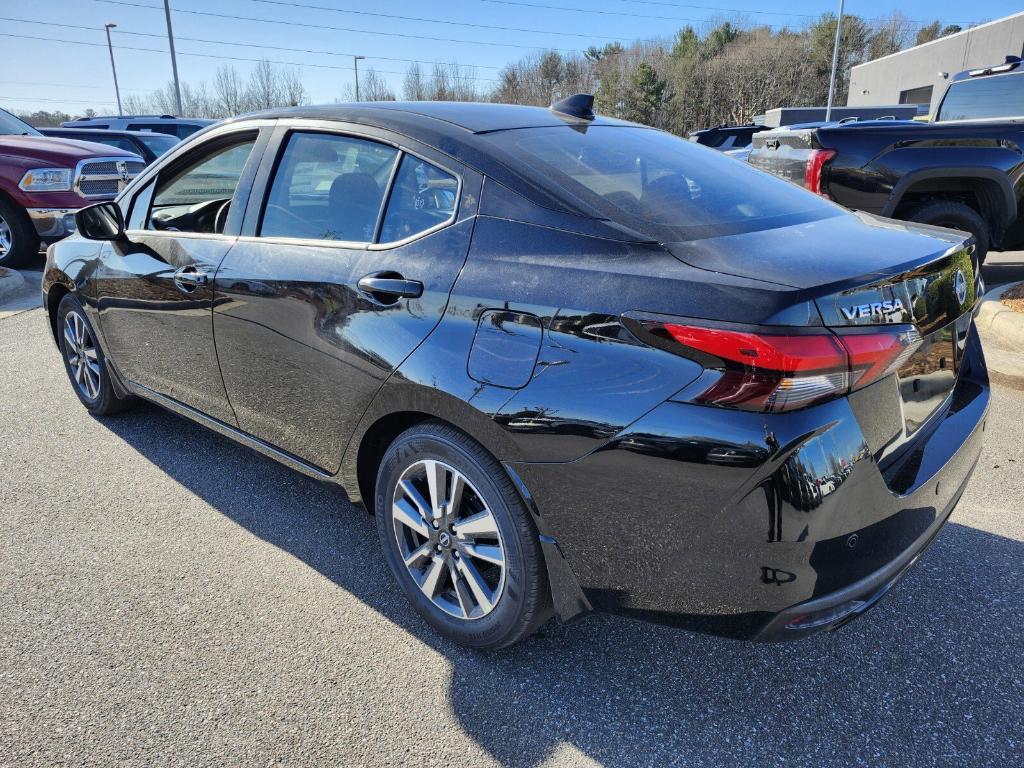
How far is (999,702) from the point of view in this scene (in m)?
2.19

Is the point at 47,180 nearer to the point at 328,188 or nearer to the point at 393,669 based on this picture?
the point at 328,188

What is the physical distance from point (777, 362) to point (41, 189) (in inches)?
385

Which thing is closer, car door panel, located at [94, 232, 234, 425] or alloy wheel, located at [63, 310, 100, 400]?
car door panel, located at [94, 232, 234, 425]

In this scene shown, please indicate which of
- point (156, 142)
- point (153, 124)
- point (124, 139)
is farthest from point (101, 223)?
point (153, 124)

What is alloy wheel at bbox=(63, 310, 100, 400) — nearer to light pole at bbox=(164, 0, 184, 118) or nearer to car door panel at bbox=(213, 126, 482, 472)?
car door panel at bbox=(213, 126, 482, 472)

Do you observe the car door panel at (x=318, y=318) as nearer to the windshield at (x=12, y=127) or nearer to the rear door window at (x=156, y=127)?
the windshield at (x=12, y=127)

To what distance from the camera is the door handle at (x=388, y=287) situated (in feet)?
7.72

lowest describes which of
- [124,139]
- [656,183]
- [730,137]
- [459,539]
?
[459,539]

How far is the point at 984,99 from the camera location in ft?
25.1

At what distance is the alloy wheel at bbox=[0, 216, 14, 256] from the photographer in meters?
9.09

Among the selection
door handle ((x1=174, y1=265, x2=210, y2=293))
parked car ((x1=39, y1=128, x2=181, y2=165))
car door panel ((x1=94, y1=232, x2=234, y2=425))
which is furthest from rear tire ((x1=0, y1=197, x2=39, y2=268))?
door handle ((x1=174, y1=265, x2=210, y2=293))

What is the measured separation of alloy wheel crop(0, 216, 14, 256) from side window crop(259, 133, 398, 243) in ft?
26.4

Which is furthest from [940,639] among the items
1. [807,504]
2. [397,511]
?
[397,511]

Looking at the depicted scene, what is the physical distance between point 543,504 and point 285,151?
1.85 meters
